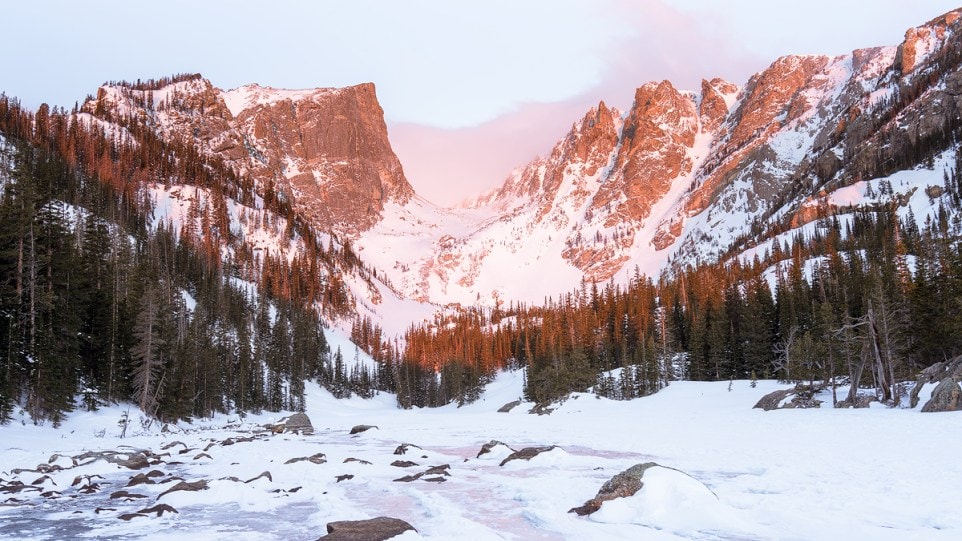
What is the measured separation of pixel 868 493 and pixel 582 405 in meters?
41.9

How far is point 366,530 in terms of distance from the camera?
8.34 meters

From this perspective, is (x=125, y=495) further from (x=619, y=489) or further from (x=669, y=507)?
(x=669, y=507)

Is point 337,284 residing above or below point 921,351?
above

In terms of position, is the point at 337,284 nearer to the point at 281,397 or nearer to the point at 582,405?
the point at 281,397

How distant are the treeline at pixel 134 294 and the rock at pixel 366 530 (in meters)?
28.3

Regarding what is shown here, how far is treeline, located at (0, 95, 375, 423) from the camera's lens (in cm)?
3058

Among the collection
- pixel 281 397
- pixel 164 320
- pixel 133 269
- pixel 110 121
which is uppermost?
pixel 110 121

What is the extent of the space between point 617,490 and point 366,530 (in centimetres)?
520

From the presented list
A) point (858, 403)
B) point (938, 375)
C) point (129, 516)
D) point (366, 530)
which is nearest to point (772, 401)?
point (858, 403)

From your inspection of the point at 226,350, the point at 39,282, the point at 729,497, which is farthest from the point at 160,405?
the point at 729,497

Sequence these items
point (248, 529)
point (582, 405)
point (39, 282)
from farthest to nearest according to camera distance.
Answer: point (582, 405) → point (39, 282) → point (248, 529)

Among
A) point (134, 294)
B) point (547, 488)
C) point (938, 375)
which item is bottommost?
point (938, 375)

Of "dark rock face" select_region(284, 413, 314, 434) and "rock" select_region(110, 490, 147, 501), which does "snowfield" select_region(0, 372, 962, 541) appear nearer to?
"rock" select_region(110, 490, 147, 501)

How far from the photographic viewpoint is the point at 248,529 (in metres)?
9.69
